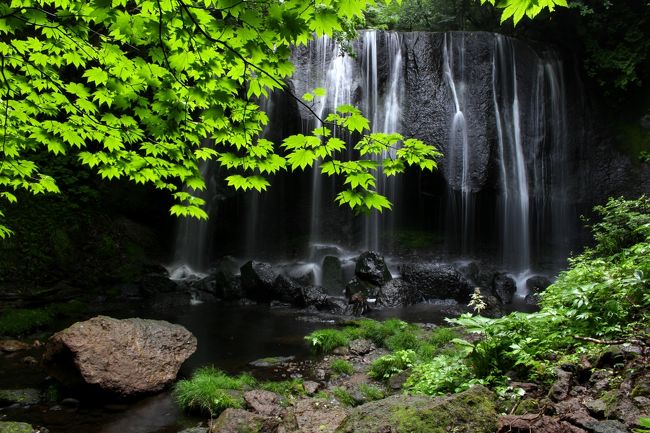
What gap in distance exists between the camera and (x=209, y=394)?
17.7 feet

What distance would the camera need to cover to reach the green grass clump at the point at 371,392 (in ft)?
18.0

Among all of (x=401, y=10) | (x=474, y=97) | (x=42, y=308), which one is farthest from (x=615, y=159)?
(x=42, y=308)

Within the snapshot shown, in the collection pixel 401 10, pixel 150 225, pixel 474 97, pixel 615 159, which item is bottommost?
pixel 150 225

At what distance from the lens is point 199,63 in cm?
310

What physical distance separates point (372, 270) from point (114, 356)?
29.8ft

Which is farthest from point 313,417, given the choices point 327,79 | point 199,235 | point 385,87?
point 385,87

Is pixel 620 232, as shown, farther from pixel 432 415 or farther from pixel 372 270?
pixel 372 270

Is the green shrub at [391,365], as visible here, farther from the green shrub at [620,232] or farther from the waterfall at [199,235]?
the waterfall at [199,235]

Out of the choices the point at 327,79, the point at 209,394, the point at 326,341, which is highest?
the point at 327,79

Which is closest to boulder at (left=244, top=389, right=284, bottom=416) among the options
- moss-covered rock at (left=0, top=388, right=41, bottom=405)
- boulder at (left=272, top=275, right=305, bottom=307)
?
moss-covered rock at (left=0, top=388, right=41, bottom=405)

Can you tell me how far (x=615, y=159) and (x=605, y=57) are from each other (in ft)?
13.6

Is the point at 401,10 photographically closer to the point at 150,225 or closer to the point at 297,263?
the point at 297,263

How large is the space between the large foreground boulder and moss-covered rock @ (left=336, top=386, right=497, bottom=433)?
4.25m

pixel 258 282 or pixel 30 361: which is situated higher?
pixel 258 282
